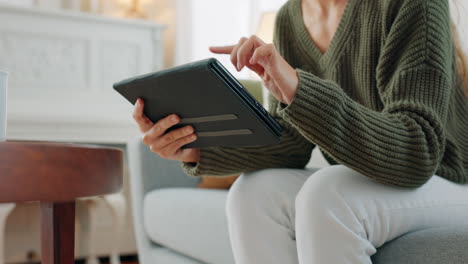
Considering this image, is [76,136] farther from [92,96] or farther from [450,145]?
[450,145]

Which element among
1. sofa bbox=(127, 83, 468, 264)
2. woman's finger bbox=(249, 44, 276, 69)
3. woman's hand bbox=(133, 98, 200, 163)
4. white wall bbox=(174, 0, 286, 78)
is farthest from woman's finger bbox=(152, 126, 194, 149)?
white wall bbox=(174, 0, 286, 78)

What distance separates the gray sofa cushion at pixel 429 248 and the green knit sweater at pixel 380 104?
0.26 ft

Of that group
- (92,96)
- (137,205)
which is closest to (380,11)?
(137,205)

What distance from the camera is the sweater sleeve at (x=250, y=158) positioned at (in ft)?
3.04

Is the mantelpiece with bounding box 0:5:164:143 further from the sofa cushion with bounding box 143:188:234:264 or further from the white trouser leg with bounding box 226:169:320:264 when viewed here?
the white trouser leg with bounding box 226:169:320:264

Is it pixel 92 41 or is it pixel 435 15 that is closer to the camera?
pixel 435 15

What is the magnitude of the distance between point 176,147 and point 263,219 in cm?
21

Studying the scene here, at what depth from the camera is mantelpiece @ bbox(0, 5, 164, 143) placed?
230 cm

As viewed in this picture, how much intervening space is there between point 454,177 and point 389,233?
198 millimetres

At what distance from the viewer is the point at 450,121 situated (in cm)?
88

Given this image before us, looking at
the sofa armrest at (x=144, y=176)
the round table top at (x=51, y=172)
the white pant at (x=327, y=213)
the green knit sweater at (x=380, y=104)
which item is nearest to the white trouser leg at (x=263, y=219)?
the white pant at (x=327, y=213)

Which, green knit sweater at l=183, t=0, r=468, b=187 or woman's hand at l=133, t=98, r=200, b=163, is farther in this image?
woman's hand at l=133, t=98, r=200, b=163

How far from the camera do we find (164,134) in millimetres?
877

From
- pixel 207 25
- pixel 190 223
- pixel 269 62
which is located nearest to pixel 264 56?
pixel 269 62
